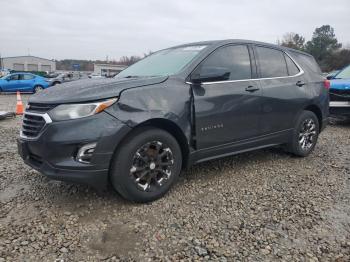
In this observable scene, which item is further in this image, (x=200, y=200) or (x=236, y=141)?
(x=236, y=141)

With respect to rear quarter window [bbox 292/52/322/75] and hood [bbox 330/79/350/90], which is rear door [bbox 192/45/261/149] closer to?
rear quarter window [bbox 292/52/322/75]

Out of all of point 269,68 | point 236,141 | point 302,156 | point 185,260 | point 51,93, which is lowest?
point 185,260

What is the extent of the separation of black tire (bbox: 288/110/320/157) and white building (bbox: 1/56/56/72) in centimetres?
8568

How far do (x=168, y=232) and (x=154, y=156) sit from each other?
0.81 metres

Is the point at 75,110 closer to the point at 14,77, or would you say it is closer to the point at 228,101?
the point at 228,101

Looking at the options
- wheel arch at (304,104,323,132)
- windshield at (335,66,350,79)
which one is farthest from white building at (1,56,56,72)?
wheel arch at (304,104,323,132)

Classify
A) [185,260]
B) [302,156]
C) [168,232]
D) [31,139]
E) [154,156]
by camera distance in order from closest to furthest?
[185,260], [168,232], [31,139], [154,156], [302,156]

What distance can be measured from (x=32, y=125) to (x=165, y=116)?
1.31 m

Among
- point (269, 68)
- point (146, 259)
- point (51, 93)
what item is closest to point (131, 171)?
point (146, 259)

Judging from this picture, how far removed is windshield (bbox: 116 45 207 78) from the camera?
12.3 feet

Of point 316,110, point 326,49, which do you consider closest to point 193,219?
point 316,110

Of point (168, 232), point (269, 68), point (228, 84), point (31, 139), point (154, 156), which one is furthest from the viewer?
point (269, 68)

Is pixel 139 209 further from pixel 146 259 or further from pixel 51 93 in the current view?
pixel 51 93

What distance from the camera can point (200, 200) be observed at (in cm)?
343
